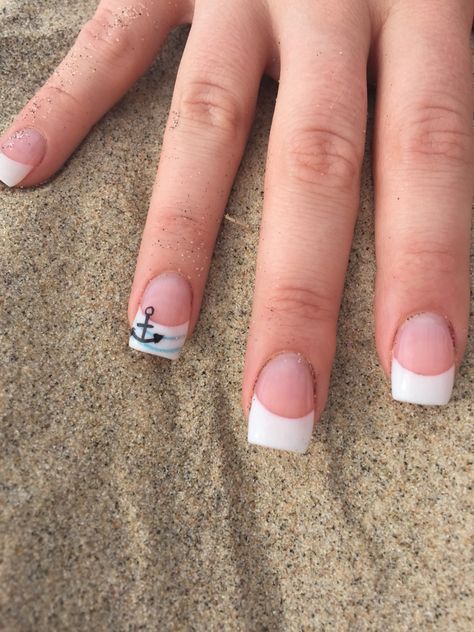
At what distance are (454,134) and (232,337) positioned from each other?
55cm

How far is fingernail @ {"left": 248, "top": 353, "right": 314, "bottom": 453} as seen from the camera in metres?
0.87

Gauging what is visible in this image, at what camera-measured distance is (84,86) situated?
3.92 ft

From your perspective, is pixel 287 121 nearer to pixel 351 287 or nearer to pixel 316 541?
pixel 351 287

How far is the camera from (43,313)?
974mm

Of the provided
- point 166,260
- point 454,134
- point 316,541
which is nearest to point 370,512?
point 316,541

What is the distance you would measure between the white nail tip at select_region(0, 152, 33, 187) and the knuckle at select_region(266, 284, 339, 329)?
519 mm

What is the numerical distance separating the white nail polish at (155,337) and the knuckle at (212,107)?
1.33 ft

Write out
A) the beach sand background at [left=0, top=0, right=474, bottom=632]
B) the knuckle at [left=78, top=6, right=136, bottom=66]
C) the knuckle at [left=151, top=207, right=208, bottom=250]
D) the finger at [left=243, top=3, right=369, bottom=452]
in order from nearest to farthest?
the beach sand background at [left=0, top=0, right=474, bottom=632] < the finger at [left=243, top=3, right=369, bottom=452] < the knuckle at [left=151, top=207, right=208, bottom=250] < the knuckle at [left=78, top=6, right=136, bottom=66]

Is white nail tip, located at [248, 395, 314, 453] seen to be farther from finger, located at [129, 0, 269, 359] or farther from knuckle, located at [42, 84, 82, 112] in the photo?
knuckle, located at [42, 84, 82, 112]

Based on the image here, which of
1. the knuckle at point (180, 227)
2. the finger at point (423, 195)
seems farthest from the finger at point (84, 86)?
the finger at point (423, 195)

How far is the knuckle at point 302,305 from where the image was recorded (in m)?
0.95

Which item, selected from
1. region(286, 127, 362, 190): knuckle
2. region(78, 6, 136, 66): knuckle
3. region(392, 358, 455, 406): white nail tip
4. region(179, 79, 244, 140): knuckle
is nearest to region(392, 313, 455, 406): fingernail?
region(392, 358, 455, 406): white nail tip

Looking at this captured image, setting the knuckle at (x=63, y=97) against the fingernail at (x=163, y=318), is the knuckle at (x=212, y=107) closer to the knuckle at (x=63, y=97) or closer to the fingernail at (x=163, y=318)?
the knuckle at (x=63, y=97)

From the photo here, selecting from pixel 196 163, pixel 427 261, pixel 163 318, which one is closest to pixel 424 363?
pixel 427 261
